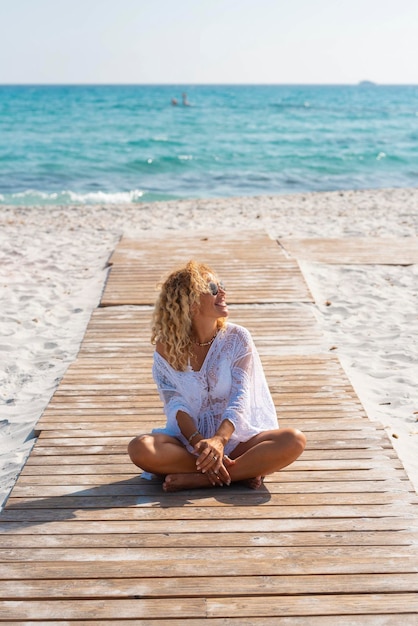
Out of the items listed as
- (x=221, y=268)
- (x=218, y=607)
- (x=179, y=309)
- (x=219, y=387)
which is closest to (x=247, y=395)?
(x=219, y=387)

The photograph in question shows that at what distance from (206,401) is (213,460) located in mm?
399

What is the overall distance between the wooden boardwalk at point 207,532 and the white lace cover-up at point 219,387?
30 cm

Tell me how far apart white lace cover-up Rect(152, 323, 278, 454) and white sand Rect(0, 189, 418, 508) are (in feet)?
Answer: 3.23

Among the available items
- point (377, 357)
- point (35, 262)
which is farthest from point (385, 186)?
point (377, 357)

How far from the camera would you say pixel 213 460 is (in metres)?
3.35

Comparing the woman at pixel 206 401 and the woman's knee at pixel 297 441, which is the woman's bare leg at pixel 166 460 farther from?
the woman's knee at pixel 297 441

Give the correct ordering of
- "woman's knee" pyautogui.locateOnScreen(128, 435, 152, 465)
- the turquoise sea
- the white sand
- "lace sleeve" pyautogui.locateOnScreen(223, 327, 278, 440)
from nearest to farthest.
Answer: "woman's knee" pyautogui.locateOnScreen(128, 435, 152, 465) < "lace sleeve" pyautogui.locateOnScreen(223, 327, 278, 440) < the white sand < the turquoise sea

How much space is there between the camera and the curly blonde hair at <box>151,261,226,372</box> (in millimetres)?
3490

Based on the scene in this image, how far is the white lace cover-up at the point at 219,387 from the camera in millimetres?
3598

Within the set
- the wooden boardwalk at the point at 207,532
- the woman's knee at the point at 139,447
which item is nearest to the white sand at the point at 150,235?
the wooden boardwalk at the point at 207,532

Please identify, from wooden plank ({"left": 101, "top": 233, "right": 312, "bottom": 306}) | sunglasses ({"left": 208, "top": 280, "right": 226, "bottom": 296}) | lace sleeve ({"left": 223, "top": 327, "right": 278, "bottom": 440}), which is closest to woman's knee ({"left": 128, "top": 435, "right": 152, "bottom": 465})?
lace sleeve ({"left": 223, "top": 327, "right": 278, "bottom": 440})

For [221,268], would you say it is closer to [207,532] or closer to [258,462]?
[258,462]

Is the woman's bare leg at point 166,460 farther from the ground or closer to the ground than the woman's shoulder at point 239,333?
closer to the ground

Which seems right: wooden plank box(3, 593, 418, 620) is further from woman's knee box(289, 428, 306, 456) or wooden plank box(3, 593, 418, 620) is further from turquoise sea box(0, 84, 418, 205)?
turquoise sea box(0, 84, 418, 205)
